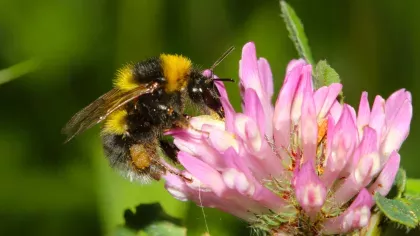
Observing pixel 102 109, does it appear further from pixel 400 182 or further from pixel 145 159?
pixel 400 182

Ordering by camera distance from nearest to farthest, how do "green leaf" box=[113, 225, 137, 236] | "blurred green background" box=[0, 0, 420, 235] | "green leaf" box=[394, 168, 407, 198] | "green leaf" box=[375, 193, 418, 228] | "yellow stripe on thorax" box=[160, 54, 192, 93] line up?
1. "green leaf" box=[375, 193, 418, 228]
2. "green leaf" box=[394, 168, 407, 198]
3. "yellow stripe on thorax" box=[160, 54, 192, 93]
4. "green leaf" box=[113, 225, 137, 236]
5. "blurred green background" box=[0, 0, 420, 235]

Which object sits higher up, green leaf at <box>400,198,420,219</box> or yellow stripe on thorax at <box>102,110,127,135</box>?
yellow stripe on thorax at <box>102,110,127,135</box>

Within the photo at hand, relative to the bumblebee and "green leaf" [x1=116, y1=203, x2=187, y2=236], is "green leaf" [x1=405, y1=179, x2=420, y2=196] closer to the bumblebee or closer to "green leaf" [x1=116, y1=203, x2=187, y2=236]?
the bumblebee

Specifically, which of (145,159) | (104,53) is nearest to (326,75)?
(145,159)

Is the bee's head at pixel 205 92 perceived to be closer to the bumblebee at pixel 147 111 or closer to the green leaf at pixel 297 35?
the bumblebee at pixel 147 111

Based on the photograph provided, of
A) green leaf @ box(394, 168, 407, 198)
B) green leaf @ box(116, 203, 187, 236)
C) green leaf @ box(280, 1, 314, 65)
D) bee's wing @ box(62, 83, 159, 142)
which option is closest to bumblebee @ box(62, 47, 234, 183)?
bee's wing @ box(62, 83, 159, 142)
